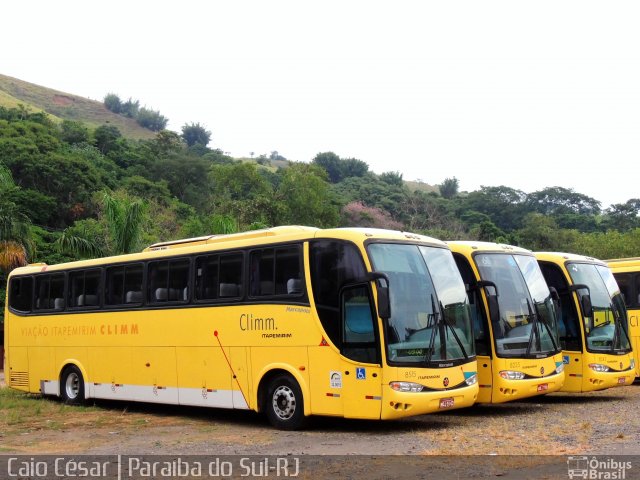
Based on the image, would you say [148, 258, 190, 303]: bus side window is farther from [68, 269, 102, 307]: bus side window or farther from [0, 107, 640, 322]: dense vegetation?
[0, 107, 640, 322]: dense vegetation

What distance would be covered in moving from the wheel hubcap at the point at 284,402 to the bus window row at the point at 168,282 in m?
1.52

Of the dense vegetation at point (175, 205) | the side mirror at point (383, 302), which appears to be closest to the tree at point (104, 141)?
the dense vegetation at point (175, 205)

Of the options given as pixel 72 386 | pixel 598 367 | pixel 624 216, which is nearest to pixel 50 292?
pixel 72 386

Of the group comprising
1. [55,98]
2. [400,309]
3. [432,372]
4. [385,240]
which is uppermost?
[55,98]

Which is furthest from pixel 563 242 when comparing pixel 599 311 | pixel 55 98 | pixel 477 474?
pixel 55 98

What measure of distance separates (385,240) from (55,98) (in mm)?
114709

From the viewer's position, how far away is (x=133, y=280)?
54.7 ft

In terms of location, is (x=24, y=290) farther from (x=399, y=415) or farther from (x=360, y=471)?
(x=360, y=471)

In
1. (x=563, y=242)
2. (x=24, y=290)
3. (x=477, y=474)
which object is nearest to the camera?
(x=477, y=474)

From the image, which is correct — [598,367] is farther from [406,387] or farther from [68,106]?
[68,106]

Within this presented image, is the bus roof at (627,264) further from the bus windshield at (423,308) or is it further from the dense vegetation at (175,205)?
the dense vegetation at (175,205)

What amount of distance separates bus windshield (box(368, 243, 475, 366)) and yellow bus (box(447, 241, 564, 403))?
143cm

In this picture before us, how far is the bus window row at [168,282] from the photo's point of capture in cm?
1356

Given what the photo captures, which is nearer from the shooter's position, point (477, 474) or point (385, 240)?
point (477, 474)
